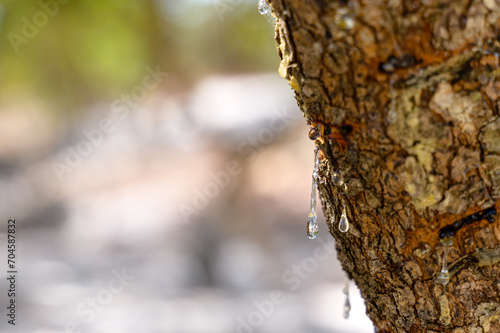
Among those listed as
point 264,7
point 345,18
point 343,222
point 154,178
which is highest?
point 154,178

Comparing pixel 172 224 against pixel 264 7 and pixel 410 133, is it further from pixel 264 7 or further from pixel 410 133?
pixel 410 133

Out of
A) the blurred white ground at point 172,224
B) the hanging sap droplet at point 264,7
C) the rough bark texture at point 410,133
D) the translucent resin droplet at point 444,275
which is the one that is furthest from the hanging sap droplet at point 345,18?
the blurred white ground at point 172,224

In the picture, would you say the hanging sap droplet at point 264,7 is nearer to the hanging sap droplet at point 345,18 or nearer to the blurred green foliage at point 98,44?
the hanging sap droplet at point 345,18

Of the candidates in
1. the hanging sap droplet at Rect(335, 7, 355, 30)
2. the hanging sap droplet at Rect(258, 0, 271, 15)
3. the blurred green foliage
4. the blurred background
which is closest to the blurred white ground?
the blurred background

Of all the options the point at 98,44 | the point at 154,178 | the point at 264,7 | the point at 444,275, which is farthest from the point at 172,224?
the point at 444,275

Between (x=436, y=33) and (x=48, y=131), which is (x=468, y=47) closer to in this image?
(x=436, y=33)

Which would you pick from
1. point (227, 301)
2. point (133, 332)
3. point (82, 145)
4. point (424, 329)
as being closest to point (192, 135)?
point (82, 145)
